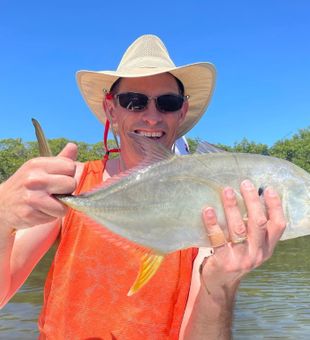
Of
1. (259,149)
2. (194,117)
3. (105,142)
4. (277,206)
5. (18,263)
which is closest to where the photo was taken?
(277,206)

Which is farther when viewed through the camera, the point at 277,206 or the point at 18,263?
the point at 18,263

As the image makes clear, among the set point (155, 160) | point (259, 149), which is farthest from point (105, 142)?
point (259, 149)

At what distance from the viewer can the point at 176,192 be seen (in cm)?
285

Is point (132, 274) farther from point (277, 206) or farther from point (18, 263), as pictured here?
point (277, 206)

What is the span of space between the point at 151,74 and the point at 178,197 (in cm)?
139

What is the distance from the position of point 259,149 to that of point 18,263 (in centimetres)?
6101

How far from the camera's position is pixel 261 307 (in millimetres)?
10953

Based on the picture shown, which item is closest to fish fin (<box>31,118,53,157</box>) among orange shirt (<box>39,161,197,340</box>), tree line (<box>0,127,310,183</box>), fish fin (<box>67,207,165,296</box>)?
fish fin (<box>67,207,165,296</box>)

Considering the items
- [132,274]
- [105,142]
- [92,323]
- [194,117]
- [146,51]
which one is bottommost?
[92,323]

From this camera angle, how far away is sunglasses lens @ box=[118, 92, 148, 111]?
156 inches

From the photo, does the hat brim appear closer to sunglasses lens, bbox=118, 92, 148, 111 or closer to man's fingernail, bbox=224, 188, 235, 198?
sunglasses lens, bbox=118, 92, 148, 111

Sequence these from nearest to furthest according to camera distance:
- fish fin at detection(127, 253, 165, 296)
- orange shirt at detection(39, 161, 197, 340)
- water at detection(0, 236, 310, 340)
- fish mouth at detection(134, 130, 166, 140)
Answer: fish fin at detection(127, 253, 165, 296) < orange shirt at detection(39, 161, 197, 340) < fish mouth at detection(134, 130, 166, 140) < water at detection(0, 236, 310, 340)

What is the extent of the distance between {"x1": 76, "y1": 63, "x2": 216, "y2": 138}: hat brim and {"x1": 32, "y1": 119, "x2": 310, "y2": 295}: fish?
1225 millimetres

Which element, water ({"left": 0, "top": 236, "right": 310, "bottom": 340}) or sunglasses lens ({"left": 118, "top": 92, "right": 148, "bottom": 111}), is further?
water ({"left": 0, "top": 236, "right": 310, "bottom": 340})
